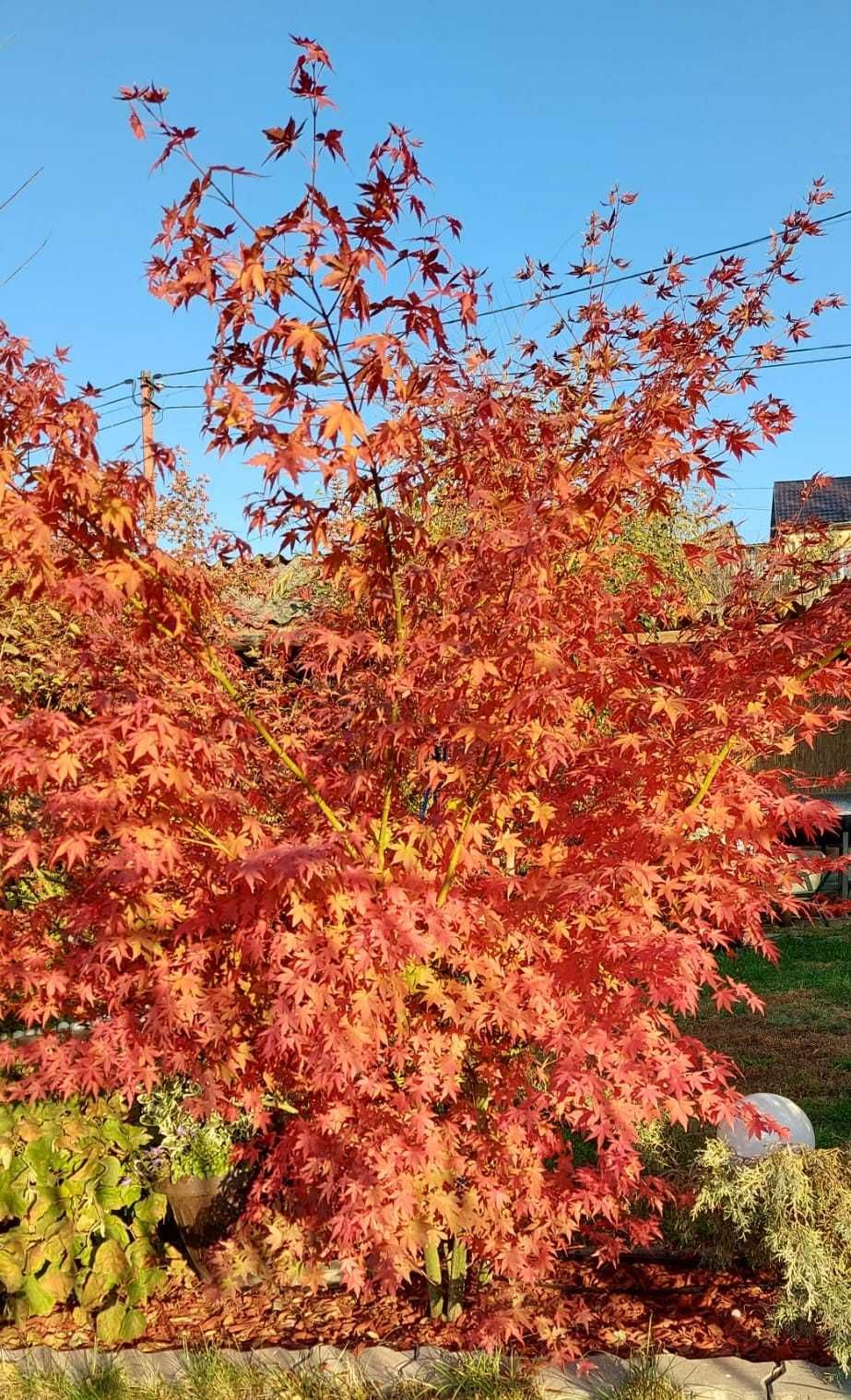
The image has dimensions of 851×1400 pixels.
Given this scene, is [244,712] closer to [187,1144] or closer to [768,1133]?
[187,1144]

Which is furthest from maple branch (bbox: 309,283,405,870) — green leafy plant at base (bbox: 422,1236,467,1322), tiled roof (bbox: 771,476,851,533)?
tiled roof (bbox: 771,476,851,533)

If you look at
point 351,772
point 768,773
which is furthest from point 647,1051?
point 351,772

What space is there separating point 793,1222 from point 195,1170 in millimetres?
2093

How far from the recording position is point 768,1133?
12.5 feet

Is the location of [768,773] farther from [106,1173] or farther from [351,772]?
[106,1173]

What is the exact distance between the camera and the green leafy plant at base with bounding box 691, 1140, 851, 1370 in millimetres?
3072

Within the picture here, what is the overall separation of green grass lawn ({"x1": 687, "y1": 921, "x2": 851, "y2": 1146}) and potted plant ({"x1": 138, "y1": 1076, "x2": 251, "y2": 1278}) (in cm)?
261

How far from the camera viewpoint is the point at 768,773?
3.28 m

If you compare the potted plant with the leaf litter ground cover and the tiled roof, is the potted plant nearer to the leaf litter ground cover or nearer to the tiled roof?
the leaf litter ground cover

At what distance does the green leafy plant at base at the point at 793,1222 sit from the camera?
10.1 feet

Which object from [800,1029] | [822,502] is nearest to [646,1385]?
[800,1029]

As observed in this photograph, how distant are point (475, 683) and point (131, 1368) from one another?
2393 millimetres

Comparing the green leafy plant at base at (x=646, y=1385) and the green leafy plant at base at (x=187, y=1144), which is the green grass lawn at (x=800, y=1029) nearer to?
the green leafy plant at base at (x=646, y=1385)

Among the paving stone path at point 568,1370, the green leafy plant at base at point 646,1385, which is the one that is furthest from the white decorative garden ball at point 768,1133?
the green leafy plant at base at point 646,1385
